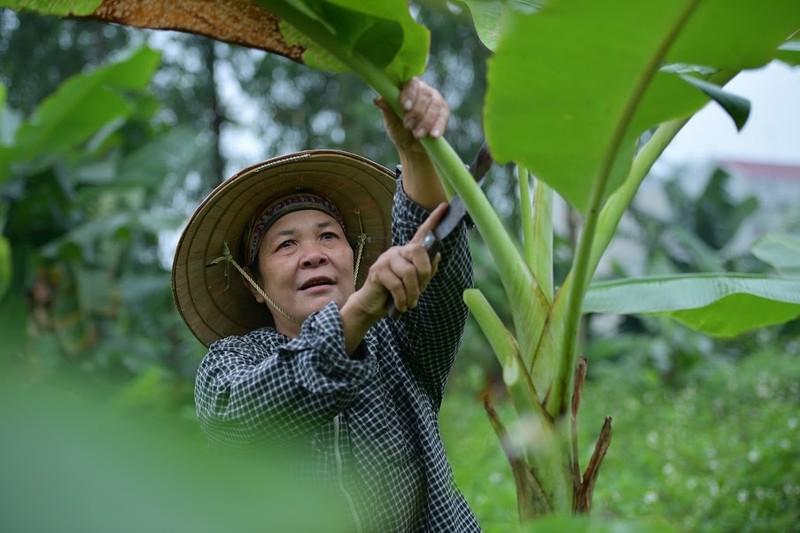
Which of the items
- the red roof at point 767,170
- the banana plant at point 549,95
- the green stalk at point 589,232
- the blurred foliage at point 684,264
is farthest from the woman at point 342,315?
the red roof at point 767,170

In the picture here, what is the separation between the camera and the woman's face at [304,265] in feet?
5.64

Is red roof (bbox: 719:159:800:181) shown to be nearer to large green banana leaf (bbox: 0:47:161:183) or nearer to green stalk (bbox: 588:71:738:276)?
large green banana leaf (bbox: 0:47:161:183)

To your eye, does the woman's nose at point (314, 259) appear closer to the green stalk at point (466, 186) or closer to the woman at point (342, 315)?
the woman at point (342, 315)

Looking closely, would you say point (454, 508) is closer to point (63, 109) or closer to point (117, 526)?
point (117, 526)

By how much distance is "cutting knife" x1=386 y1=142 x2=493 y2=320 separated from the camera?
1.40m

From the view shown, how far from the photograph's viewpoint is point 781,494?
3760mm

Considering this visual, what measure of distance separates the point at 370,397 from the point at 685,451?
341 centimetres

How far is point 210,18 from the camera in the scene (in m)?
1.63

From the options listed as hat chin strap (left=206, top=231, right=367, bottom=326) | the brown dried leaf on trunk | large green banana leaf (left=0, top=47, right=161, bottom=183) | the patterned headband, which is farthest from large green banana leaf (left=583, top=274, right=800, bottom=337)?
large green banana leaf (left=0, top=47, right=161, bottom=183)

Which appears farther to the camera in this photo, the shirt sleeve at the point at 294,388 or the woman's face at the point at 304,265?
the woman's face at the point at 304,265

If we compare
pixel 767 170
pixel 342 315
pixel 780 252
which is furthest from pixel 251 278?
pixel 767 170

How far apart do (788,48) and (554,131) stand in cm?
56

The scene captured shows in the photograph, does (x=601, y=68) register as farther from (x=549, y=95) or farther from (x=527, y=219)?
(x=527, y=219)

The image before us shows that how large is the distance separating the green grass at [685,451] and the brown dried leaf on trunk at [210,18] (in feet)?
5.65
